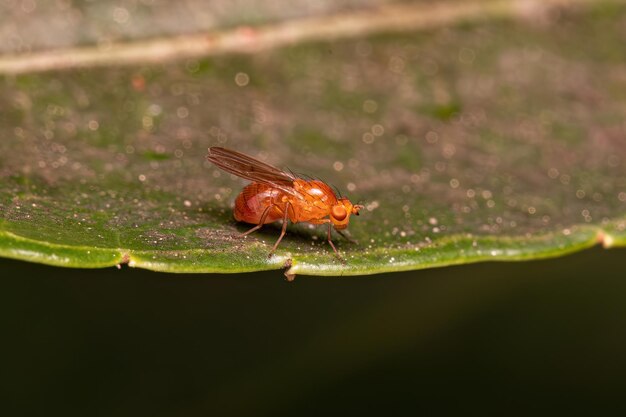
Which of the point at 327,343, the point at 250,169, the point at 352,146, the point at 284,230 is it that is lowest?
the point at 327,343

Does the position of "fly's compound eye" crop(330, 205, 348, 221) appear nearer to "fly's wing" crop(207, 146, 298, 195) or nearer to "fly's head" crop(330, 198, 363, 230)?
"fly's head" crop(330, 198, 363, 230)

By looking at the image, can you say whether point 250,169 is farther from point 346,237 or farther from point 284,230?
point 346,237

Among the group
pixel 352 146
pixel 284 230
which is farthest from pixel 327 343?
pixel 352 146

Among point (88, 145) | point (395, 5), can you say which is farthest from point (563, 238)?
point (88, 145)

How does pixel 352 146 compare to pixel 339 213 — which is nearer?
pixel 339 213

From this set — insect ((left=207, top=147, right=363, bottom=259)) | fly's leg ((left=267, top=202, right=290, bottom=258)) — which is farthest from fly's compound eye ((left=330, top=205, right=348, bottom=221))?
fly's leg ((left=267, top=202, right=290, bottom=258))

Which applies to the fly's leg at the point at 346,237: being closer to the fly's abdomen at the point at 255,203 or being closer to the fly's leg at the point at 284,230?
the fly's leg at the point at 284,230
